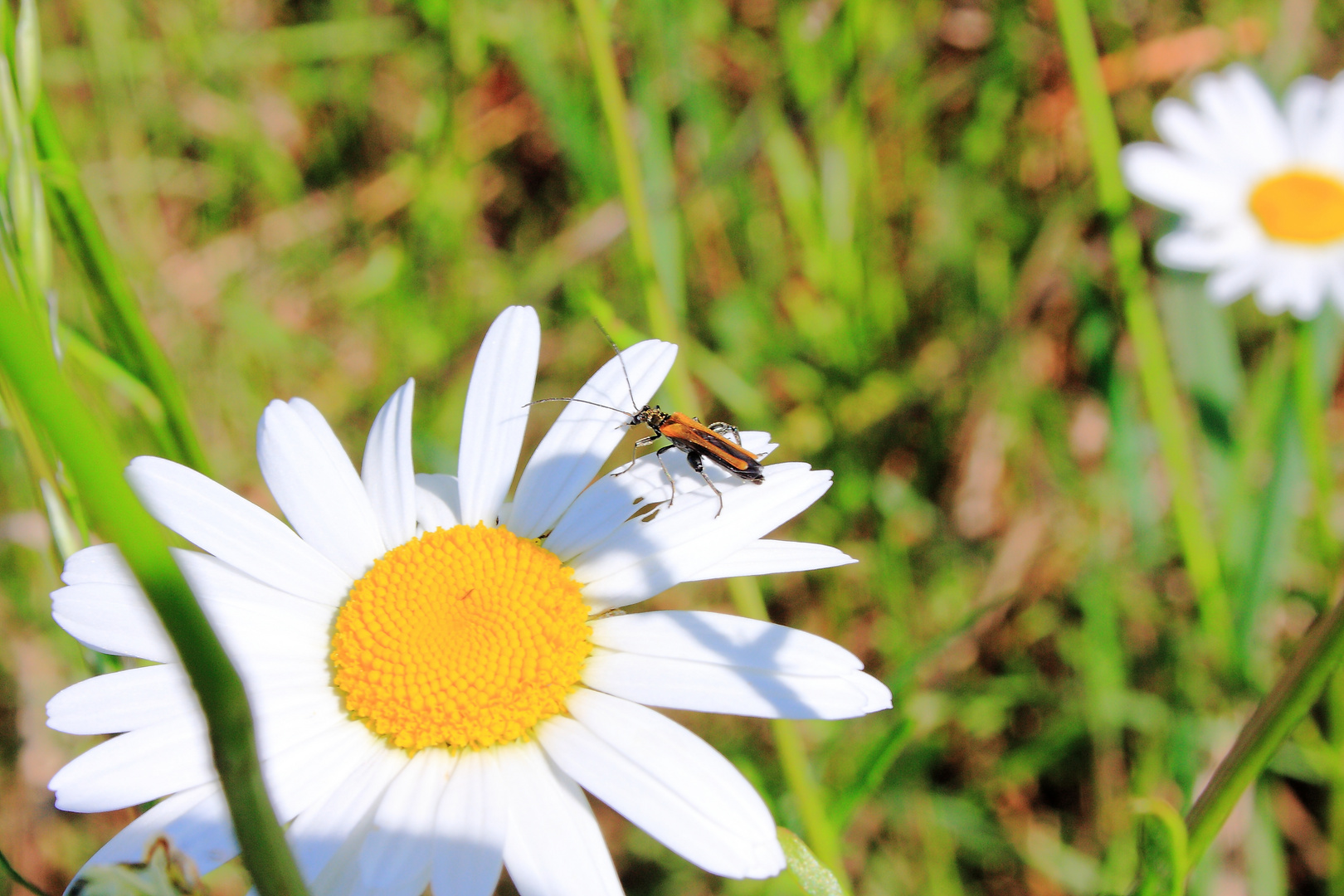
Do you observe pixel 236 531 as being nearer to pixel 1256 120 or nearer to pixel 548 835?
pixel 548 835

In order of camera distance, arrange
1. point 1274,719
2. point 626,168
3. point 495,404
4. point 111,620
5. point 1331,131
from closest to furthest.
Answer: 1. point 1274,719
2. point 111,620
3. point 495,404
4. point 626,168
5. point 1331,131

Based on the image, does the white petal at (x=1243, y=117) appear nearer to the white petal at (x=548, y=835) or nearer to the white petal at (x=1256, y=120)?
the white petal at (x=1256, y=120)

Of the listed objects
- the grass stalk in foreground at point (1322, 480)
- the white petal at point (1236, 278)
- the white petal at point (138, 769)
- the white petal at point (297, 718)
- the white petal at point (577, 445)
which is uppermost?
the white petal at point (577, 445)

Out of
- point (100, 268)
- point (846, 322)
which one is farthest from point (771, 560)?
point (846, 322)

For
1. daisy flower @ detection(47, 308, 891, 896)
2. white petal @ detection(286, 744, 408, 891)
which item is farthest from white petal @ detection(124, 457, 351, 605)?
white petal @ detection(286, 744, 408, 891)

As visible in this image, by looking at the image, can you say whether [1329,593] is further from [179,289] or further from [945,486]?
[179,289]

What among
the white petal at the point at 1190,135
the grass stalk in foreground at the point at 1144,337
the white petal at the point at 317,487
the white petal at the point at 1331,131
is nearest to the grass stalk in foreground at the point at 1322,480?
the grass stalk in foreground at the point at 1144,337

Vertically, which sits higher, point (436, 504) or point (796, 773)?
point (436, 504)

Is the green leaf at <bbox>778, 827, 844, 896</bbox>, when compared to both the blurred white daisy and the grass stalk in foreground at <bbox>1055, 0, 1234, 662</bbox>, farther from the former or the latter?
the blurred white daisy
